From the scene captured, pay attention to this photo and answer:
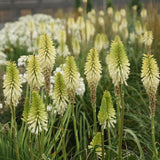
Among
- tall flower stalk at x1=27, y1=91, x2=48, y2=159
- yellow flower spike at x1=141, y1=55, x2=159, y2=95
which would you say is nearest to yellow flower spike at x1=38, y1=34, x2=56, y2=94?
tall flower stalk at x1=27, y1=91, x2=48, y2=159

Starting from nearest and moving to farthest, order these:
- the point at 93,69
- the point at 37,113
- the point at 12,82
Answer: the point at 37,113, the point at 12,82, the point at 93,69

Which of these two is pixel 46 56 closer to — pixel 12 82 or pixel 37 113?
pixel 12 82

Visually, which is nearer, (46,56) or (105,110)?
(105,110)

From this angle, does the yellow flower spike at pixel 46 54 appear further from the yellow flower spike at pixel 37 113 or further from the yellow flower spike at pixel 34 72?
the yellow flower spike at pixel 37 113

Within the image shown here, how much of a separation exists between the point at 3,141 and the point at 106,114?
1.37 metres

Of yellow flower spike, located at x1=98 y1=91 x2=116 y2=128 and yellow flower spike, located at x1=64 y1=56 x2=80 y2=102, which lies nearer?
yellow flower spike, located at x1=98 y1=91 x2=116 y2=128

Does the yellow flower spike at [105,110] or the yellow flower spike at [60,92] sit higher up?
the yellow flower spike at [60,92]

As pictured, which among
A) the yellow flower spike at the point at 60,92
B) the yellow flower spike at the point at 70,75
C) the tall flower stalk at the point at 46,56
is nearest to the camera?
the yellow flower spike at the point at 60,92

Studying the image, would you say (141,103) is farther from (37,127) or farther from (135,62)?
(37,127)

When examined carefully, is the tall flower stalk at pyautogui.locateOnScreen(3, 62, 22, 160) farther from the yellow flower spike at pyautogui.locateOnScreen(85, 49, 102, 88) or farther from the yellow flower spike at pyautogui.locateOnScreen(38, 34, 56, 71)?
the yellow flower spike at pyautogui.locateOnScreen(85, 49, 102, 88)

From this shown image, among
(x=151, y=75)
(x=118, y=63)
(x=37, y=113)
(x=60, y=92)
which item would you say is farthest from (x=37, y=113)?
(x=151, y=75)

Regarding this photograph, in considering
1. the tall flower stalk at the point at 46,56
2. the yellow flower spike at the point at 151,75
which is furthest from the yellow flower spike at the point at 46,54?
the yellow flower spike at the point at 151,75

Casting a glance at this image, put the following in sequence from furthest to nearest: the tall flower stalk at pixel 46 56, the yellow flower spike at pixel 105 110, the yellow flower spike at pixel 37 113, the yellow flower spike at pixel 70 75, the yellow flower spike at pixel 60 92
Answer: the tall flower stalk at pixel 46 56 → the yellow flower spike at pixel 70 75 → the yellow flower spike at pixel 60 92 → the yellow flower spike at pixel 105 110 → the yellow flower spike at pixel 37 113

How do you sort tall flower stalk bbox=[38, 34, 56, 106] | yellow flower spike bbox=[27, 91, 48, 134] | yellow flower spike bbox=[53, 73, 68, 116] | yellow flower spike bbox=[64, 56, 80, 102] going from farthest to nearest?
1. tall flower stalk bbox=[38, 34, 56, 106]
2. yellow flower spike bbox=[64, 56, 80, 102]
3. yellow flower spike bbox=[53, 73, 68, 116]
4. yellow flower spike bbox=[27, 91, 48, 134]
